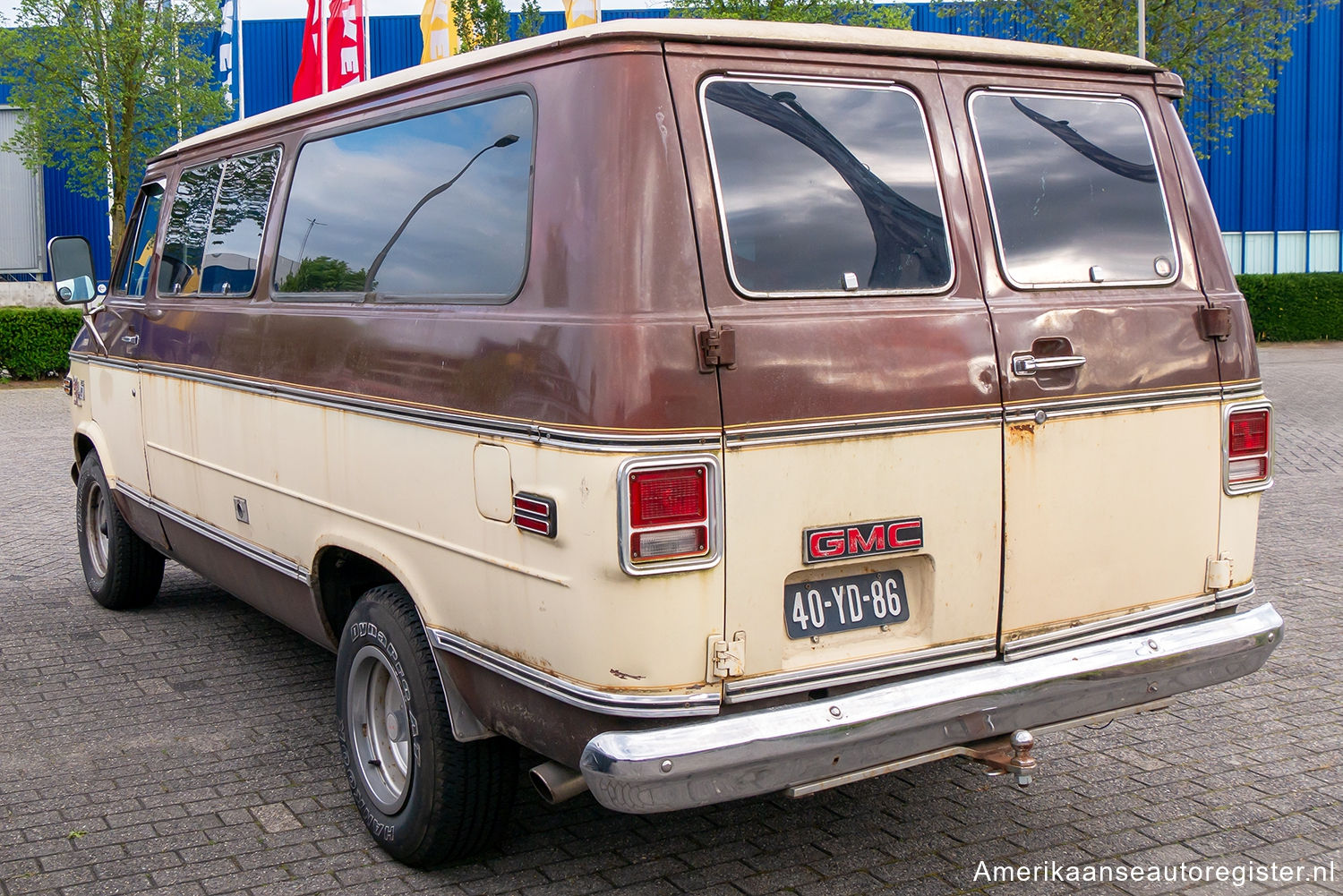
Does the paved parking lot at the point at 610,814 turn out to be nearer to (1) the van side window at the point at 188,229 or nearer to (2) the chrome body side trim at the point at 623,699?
(2) the chrome body side trim at the point at 623,699

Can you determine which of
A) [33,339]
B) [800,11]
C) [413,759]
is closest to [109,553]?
[413,759]

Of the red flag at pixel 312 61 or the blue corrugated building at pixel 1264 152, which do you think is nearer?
the red flag at pixel 312 61

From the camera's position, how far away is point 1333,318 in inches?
1048

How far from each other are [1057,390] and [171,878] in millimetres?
2933

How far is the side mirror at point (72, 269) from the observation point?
20.3ft

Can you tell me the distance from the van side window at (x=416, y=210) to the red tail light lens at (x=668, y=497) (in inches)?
27.9

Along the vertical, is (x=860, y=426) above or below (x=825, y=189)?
below

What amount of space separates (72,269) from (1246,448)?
17.8ft

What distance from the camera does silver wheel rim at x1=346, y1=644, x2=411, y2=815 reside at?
3.88 metres

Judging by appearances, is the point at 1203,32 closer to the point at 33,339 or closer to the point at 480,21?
the point at 480,21

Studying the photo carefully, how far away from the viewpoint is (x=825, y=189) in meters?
3.36

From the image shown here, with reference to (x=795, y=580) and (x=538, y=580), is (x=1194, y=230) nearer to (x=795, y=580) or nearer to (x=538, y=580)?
(x=795, y=580)

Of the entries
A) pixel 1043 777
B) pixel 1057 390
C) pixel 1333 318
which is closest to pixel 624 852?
pixel 1043 777

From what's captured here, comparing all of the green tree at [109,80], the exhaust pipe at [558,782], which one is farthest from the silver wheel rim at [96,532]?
the green tree at [109,80]
